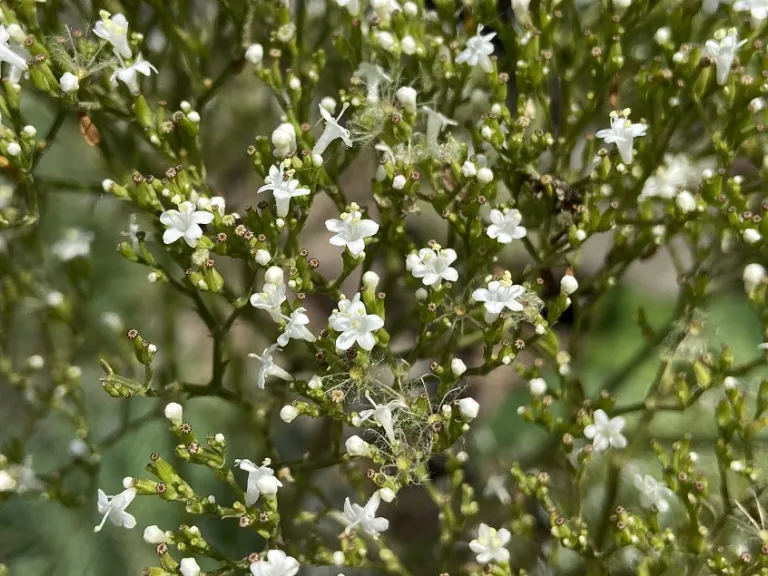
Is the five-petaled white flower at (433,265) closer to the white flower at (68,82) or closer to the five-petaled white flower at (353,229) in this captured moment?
the five-petaled white flower at (353,229)

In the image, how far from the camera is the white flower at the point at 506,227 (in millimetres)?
1532

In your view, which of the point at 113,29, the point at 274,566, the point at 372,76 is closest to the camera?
the point at 274,566

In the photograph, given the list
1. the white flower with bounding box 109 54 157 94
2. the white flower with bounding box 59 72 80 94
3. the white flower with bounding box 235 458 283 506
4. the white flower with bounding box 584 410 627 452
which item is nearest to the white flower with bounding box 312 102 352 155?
the white flower with bounding box 109 54 157 94

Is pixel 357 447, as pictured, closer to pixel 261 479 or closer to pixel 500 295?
pixel 261 479

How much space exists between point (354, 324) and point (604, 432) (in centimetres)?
64

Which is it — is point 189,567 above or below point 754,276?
below

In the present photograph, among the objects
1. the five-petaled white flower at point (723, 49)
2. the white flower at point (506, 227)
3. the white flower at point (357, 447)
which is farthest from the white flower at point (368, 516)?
the five-petaled white flower at point (723, 49)

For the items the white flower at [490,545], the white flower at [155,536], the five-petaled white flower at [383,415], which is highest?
the five-petaled white flower at [383,415]

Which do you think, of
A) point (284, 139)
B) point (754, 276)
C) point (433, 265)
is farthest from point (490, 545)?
point (284, 139)

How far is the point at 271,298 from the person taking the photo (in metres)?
1.44

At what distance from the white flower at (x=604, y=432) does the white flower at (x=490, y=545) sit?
278 millimetres

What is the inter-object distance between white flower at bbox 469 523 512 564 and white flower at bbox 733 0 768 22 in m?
1.27

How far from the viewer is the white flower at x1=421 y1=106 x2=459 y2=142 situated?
5.61 feet

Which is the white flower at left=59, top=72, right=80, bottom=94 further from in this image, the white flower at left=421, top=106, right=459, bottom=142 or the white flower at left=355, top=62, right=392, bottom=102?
the white flower at left=421, top=106, right=459, bottom=142
